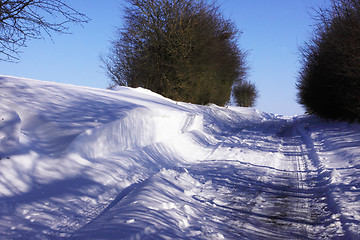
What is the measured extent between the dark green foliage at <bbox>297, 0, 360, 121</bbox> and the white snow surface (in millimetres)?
5287

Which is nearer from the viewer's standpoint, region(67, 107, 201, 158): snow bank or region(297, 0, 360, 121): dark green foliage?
region(67, 107, 201, 158): snow bank

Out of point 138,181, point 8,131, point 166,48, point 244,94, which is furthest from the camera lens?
point 244,94

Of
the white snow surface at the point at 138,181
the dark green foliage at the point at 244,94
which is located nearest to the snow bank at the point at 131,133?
the white snow surface at the point at 138,181

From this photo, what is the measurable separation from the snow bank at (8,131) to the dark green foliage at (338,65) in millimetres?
12312

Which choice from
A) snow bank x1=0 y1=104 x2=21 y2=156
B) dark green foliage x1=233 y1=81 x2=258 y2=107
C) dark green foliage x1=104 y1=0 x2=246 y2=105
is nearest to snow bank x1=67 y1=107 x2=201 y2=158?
snow bank x1=0 y1=104 x2=21 y2=156

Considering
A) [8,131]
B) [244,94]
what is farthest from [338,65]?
[244,94]

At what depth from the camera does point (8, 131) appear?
559 cm

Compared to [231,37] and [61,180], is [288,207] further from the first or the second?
[231,37]

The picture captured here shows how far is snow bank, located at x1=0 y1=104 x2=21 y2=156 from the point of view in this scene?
540cm

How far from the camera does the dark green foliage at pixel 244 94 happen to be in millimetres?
51188

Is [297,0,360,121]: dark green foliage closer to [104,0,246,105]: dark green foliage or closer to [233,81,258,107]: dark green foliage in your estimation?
[104,0,246,105]: dark green foliage

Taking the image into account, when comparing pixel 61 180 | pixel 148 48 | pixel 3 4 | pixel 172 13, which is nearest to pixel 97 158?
pixel 61 180

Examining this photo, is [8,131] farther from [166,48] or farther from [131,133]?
[166,48]

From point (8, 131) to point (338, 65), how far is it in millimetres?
13840
